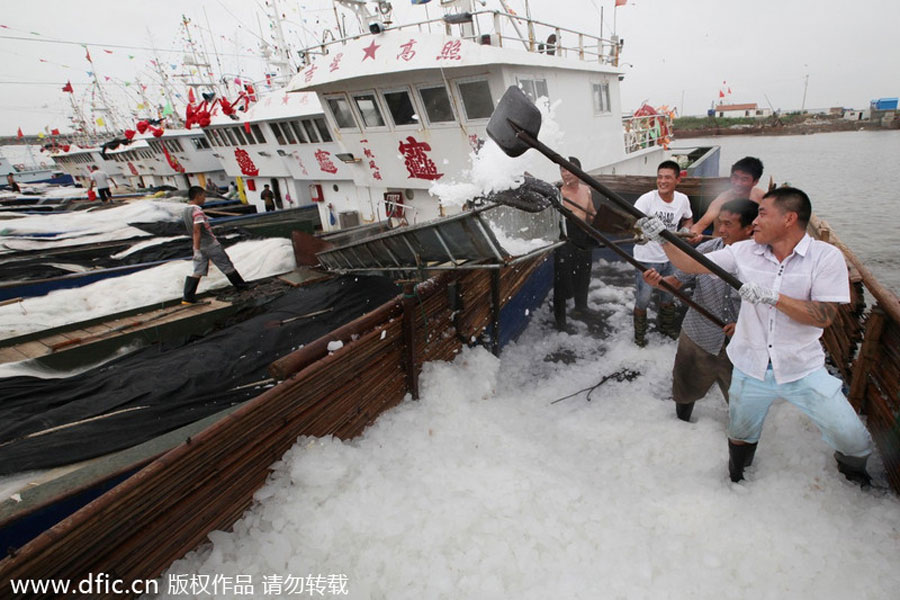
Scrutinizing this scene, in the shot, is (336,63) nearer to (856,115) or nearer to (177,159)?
(177,159)

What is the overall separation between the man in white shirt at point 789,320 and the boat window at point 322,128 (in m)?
13.7

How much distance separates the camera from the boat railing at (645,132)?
13.8 metres

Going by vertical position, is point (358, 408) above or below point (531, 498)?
above

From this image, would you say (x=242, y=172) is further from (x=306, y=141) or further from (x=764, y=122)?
(x=764, y=122)

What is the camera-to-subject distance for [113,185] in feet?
132

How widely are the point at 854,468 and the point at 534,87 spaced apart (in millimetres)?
7696

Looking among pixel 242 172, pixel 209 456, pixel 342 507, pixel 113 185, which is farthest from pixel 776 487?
pixel 113 185

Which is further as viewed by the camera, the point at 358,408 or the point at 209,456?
the point at 358,408

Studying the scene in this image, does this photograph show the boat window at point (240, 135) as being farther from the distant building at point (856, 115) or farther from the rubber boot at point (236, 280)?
the distant building at point (856, 115)

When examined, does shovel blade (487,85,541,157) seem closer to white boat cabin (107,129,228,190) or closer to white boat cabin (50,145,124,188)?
white boat cabin (107,129,228,190)

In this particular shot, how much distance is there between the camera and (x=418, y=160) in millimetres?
9516

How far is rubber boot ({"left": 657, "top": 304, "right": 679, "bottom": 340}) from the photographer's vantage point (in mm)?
5160

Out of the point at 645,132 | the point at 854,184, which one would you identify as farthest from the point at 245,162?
the point at 854,184

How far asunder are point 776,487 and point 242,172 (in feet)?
74.0
